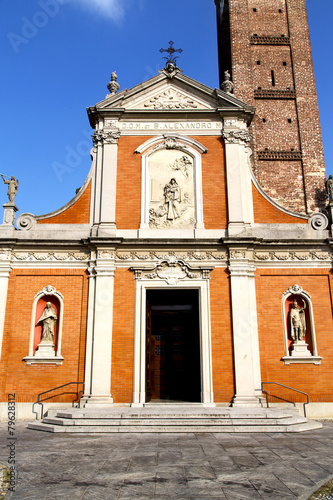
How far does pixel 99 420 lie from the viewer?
1041 centimetres

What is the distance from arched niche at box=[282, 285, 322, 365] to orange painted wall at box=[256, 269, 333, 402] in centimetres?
14

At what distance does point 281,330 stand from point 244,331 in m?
1.29

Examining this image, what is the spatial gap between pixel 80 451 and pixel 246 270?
7.66m

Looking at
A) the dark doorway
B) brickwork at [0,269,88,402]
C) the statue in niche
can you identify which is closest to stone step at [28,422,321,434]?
brickwork at [0,269,88,402]

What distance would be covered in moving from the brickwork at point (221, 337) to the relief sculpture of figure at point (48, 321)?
496 cm

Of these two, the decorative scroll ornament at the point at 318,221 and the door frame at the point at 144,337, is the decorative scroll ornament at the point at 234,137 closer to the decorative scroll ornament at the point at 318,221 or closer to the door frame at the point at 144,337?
the decorative scroll ornament at the point at 318,221

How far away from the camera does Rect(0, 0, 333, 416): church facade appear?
12828 mm

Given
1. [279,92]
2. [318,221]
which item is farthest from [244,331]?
[279,92]

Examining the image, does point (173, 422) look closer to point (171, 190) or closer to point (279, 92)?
point (171, 190)

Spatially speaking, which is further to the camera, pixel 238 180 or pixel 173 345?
pixel 238 180

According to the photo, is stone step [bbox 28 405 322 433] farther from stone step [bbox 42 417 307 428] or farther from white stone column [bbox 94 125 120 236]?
white stone column [bbox 94 125 120 236]

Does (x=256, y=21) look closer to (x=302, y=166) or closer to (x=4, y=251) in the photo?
(x=302, y=166)

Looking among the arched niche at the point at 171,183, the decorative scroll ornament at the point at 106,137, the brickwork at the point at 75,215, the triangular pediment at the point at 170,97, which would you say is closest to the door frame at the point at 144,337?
the arched niche at the point at 171,183

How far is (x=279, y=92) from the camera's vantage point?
81.6 feet
